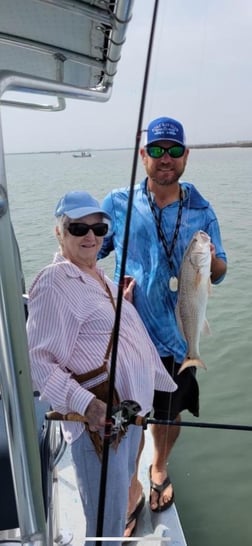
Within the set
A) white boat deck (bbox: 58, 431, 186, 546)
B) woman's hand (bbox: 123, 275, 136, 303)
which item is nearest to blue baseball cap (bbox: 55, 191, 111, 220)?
woman's hand (bbox: 123, 275, 136, 303)

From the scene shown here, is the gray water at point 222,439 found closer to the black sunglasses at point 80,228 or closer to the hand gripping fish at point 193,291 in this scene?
the black sunglasses at point 80,228

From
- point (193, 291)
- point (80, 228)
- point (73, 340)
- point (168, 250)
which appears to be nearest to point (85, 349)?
point (73, 340)

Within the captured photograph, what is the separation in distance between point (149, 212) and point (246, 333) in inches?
180

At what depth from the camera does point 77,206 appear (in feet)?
6.17

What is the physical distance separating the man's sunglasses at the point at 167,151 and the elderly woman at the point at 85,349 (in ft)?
1.92

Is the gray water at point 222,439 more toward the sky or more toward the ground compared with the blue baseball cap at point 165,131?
more toward the ground

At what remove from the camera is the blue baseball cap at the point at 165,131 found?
7.72 feet

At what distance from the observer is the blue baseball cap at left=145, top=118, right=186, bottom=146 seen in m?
2.35

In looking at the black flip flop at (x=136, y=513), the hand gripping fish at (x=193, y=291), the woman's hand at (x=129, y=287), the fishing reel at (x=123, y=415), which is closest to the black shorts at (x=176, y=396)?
the hand gripping fish at (x=193, y=291)

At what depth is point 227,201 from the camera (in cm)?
1745

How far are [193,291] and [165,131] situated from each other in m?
0.81

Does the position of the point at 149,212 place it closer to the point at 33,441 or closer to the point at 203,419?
the point at 33,441

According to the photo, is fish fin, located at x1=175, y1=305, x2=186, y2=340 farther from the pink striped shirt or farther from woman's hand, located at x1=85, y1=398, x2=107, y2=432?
woman's hand, located at x1=85, y1=398, x2=107, y2=432

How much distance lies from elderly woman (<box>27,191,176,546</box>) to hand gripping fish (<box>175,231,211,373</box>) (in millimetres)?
387
